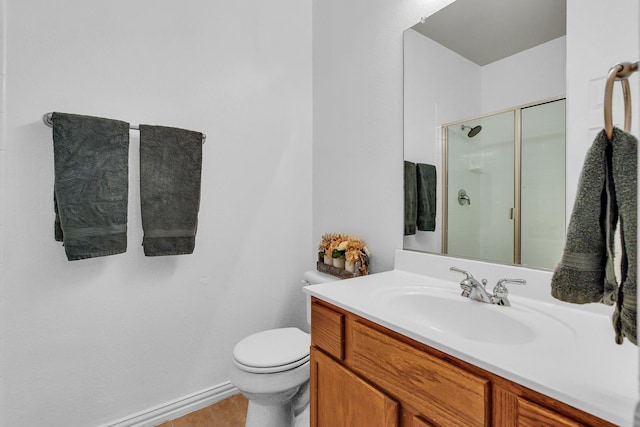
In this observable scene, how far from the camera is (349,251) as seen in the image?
159 cm

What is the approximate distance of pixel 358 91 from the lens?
5.65 ft

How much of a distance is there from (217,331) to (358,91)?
5.15 ft

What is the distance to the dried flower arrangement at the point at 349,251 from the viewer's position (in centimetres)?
157

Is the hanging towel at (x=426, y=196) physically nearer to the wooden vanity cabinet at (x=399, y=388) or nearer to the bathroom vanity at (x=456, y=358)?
the bathroom vanity at (x=456, y=358)

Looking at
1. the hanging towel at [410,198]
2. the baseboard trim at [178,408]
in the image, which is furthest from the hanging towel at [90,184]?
the hanging towel at [410,198]

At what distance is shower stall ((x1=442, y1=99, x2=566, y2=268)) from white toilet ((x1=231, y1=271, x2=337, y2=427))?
2.70 ft

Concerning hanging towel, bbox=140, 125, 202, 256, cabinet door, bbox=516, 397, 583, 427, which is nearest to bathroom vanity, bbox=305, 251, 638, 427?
cabinet door, bbox=516, 397, 583, 427

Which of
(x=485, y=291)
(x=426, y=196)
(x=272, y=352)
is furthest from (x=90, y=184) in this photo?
(x=485, y=291)

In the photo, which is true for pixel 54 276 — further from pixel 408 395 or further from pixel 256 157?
pixel 408 395

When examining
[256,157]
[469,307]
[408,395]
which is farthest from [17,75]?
[469,307]

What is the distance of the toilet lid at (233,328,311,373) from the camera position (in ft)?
4.22

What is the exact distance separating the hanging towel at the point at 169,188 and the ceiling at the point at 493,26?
125 cm

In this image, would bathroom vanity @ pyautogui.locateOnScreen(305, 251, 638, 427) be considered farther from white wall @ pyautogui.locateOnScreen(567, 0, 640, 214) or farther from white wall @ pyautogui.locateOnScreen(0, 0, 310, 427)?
white wall @ pyautogui.locateOnScreen(0, 0, 310, 427)

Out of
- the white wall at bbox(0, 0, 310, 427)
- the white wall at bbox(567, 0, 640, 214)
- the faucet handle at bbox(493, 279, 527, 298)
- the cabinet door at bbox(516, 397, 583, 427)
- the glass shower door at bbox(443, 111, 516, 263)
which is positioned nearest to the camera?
the cabinet door at bbox(516, 397, 583, 427)
